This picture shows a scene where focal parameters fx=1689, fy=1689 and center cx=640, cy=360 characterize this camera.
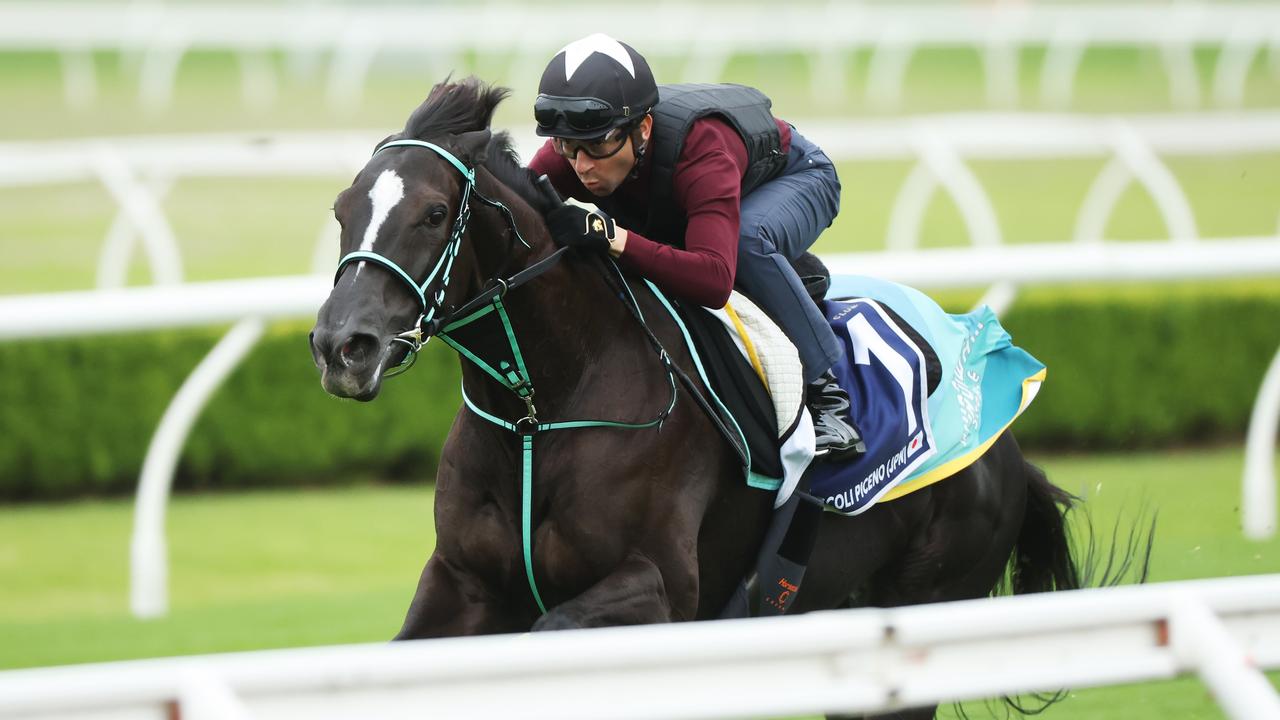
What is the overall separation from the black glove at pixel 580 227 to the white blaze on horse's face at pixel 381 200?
38 cm

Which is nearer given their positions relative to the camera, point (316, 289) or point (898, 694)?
point (898, 694)

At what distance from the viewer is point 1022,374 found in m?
4.00

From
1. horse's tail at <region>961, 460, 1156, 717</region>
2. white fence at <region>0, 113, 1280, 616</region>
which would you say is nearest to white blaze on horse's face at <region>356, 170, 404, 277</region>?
horse's tail at <region>961, 460, 1156, 717</region>

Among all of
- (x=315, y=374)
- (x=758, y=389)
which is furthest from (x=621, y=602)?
(x=315, y=374)

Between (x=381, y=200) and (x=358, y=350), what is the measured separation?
28 centimetres

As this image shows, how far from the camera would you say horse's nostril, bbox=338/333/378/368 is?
2654 mm

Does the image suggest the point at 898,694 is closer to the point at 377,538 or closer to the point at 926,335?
the point at 926,335

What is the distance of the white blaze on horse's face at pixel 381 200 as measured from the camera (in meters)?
2.76

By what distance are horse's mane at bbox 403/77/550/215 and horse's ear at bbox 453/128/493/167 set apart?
0.02 metres

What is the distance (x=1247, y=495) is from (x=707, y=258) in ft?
10.6

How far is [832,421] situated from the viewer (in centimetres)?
350

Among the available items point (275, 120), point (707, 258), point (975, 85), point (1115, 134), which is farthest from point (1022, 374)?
point (975, 85)

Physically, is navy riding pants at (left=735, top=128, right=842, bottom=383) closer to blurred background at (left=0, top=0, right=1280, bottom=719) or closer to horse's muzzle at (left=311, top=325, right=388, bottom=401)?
horse's muzzle at (left=311, top=325, right=388, bottom=401)

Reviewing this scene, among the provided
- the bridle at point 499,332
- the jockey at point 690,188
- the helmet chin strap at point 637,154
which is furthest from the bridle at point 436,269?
the helmet chin strap at point 637,154
